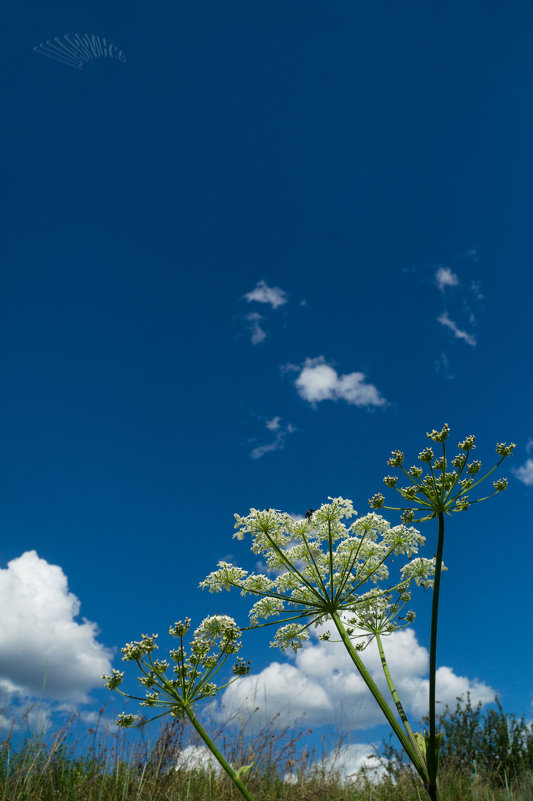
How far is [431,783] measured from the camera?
377cm

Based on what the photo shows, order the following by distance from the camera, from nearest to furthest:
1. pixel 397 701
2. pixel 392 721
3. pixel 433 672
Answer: pixel 433 672
pixel 392 721
pixel 397 701

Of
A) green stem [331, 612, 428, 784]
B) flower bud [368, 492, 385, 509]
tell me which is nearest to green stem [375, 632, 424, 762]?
green stem [331, 612, 428, 784]

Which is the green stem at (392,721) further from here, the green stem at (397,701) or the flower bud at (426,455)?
the flower bud at (426,455)

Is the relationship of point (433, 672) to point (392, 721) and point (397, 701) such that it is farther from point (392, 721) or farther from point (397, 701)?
point (397, 701)

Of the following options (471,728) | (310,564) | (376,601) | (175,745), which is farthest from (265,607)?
(471,728)

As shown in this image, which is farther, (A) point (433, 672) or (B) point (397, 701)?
(B) point (397, 701)

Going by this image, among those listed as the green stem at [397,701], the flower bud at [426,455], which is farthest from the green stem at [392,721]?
the flower bud at [426,455]

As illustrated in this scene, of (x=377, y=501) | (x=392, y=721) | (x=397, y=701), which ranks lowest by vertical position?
(x=392, y=721)

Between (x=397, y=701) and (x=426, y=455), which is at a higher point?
(x=426, y=455)

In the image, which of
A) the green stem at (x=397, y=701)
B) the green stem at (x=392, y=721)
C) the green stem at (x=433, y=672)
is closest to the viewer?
the green stem at (x=433, y=672)

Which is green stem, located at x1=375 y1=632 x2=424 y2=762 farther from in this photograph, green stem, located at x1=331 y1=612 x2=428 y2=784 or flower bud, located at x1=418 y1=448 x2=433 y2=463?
flower bud, located at x1=418 y1=448 x2=433 y2=463

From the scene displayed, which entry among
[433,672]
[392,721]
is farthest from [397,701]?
[433,672]

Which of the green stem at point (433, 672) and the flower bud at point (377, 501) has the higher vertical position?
the flower bud at point (377, 501)

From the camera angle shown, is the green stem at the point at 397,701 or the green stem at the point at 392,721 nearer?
the green stem at the point at 392,721
